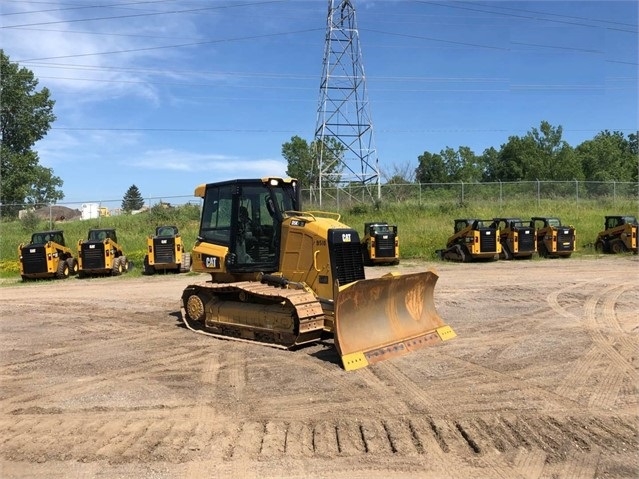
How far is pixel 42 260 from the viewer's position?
19016 mm

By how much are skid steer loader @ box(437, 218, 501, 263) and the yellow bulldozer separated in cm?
1364

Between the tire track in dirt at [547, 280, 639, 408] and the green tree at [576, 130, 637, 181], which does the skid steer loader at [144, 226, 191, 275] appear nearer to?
the tire track in dirt at [547, 280, 639, 408]

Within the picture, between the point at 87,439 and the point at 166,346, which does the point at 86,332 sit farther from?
the point at 87,439

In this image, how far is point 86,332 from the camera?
31.8ft

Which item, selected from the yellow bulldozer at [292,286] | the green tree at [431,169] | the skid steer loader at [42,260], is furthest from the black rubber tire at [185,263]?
the green tree at [431,169]

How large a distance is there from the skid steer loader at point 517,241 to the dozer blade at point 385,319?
49.0ft

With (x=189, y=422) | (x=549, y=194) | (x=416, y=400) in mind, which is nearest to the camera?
(x=189, y=422)

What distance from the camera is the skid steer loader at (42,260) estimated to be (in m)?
19.0

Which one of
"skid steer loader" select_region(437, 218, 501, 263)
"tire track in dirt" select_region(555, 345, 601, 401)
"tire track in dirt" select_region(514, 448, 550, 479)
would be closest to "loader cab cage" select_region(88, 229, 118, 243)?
"skid steer loader" select_region(437, 218, 501, 263)

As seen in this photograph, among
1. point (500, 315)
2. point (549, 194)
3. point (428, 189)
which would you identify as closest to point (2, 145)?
point (428, 189)

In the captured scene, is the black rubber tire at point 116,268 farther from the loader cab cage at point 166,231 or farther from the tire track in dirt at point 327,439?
the tire track in dirt at point 327,439

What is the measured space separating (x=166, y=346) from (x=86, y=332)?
7.26 ft

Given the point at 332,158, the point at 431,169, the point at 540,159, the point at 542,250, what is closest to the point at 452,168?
the point at 431,169

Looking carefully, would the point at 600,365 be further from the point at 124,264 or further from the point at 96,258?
the point at 124,264
